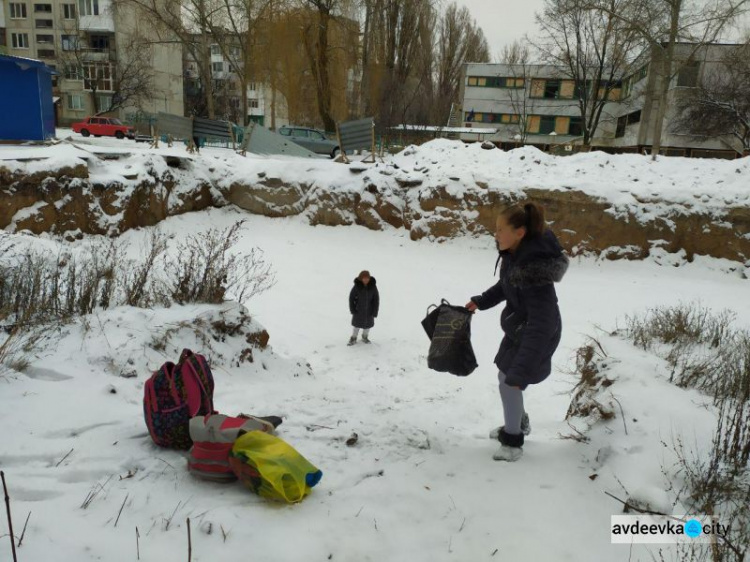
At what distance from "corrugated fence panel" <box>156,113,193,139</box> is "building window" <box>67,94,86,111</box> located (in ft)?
115

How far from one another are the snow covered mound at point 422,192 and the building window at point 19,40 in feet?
156

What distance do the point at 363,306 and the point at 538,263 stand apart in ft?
15.6

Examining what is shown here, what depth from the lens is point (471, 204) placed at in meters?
12.8

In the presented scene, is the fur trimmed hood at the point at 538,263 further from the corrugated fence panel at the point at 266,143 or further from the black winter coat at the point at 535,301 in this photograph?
the corrugated fence panel at the point at 266,143

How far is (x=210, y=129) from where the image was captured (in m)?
17.7

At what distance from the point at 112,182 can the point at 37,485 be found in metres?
10.6

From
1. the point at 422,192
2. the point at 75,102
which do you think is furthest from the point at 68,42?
the point at 422,192

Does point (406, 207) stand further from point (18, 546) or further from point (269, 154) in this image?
point (18, 546)

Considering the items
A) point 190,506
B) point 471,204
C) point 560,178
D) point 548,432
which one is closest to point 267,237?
point 471,204

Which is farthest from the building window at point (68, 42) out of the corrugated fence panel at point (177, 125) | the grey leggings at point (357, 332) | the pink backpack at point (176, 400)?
the pink backpack at point (176, 400)

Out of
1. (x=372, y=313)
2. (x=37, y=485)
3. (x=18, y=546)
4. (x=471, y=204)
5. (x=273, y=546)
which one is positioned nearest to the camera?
(x=18, y=546)

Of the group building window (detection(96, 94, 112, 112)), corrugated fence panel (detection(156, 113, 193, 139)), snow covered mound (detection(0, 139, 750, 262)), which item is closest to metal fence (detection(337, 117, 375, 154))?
snow covered mound (detection(0, 139, 750, 262))

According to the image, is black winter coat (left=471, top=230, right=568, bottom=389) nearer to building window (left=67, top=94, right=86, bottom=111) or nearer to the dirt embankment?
the dirt embankment

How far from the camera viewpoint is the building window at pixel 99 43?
148 ft
